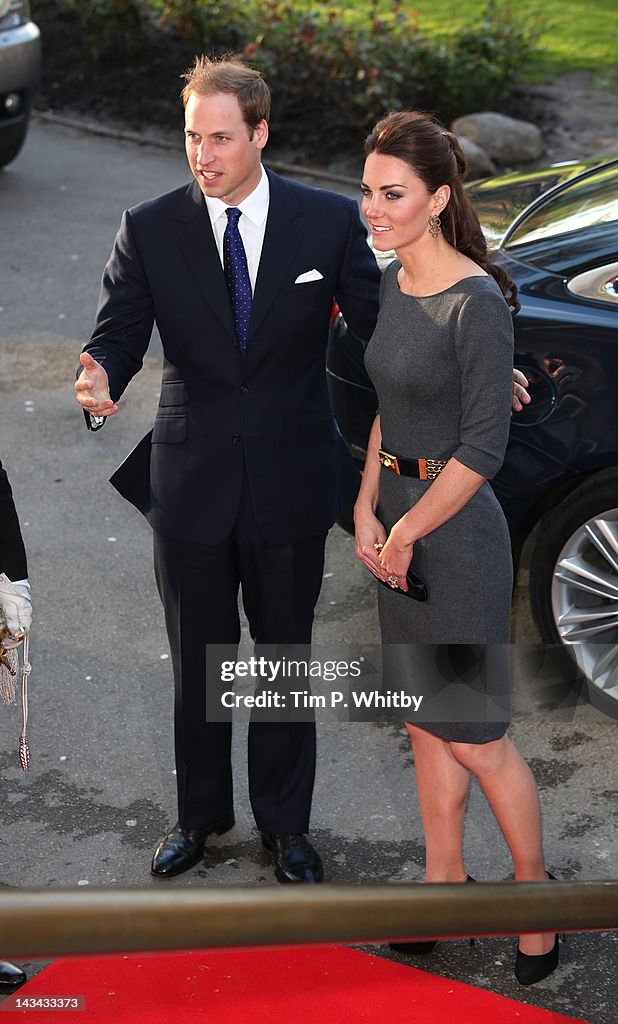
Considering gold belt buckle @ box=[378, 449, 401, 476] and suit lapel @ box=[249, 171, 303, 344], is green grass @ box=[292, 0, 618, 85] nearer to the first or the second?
suit lapel @ box=[249, 171, 303, 344]

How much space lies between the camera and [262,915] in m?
1.14

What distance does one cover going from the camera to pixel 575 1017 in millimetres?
3154

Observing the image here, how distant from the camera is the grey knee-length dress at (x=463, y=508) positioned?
9.44 feet

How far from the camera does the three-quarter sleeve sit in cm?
285

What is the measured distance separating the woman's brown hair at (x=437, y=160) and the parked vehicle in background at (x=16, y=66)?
7.58m

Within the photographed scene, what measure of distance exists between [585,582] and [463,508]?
4.71ft

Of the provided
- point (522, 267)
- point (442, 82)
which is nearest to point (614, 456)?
point (522, 267)

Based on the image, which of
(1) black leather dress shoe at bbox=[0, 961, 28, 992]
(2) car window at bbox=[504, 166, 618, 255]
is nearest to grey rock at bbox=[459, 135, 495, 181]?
(2) car window at bbox=[504, 166, 618, 255]

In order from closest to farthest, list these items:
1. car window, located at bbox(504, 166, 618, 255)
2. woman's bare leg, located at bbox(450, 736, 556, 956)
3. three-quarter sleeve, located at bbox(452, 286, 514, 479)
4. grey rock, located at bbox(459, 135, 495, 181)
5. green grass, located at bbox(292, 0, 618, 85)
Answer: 1. three-quarter sleeve, located at bbox(452, 286, 514, 479)
2. woman's bare leg, located at bbox(450, 736, 556, 956)
3. car window, located at bbox(504, 166, 618, 255)
4. grey rock, located at bbox(459, 135, 495, 181)
5. green grass, located at bbox(292, 0, 618, 85)

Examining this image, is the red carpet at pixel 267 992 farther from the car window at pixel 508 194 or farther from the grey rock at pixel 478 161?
the grey rock at pixel 478 161

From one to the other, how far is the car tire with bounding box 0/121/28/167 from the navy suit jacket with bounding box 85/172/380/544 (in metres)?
7.47

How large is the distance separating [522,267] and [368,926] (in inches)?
141

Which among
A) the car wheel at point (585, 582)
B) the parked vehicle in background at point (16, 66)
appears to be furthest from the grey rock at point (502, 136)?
the car wheel at point (585, 582)

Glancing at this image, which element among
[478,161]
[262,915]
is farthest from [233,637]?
[478,161]
